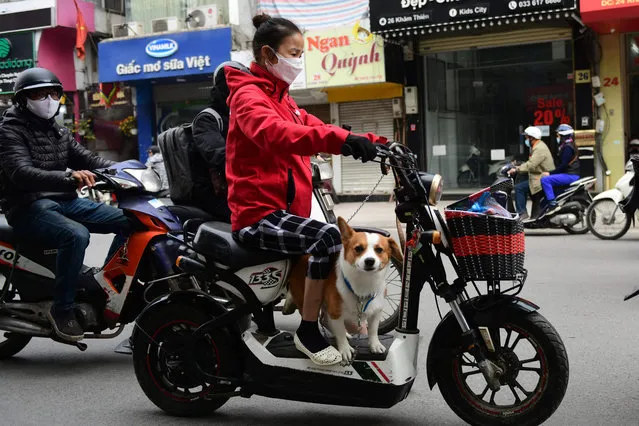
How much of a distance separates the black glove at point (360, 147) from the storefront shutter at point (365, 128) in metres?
17.6

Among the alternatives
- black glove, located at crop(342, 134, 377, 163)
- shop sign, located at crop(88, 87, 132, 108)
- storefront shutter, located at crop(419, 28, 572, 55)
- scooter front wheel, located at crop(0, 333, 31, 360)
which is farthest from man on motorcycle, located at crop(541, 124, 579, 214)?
shop sign, located at crop(88, 87, 132, 108)

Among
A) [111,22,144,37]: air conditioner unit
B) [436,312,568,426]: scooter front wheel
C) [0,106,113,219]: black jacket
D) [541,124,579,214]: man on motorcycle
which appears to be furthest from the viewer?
[111,22,144,37]: air conditioner unit

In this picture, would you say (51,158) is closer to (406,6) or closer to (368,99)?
(406,6)

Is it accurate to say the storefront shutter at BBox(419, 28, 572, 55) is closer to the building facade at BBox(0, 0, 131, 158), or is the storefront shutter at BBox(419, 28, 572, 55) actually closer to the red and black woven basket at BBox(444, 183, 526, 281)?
the building facade at BBox(0, 0, 131, 158)

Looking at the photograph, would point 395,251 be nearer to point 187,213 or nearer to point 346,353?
point 346,353

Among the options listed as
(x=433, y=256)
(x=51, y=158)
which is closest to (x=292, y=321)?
(x=51, y=158)

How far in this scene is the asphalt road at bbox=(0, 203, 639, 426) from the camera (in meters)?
4.42

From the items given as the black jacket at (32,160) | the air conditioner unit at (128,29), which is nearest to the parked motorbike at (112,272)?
the black jacket at (32,160)

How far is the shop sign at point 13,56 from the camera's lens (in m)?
25.9

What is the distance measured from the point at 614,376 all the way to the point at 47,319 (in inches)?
145

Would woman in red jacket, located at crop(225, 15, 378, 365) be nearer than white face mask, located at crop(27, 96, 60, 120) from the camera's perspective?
Yes

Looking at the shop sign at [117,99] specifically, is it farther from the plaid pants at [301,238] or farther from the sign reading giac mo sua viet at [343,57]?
the plaid pants at [301,238]

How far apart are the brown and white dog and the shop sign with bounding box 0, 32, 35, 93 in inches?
946

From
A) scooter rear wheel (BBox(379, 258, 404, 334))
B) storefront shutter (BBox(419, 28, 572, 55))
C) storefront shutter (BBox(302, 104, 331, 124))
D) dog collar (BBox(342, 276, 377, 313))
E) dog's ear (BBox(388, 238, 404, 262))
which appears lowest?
scooter rear wheel (BBox(379, 258, 404, 334))
